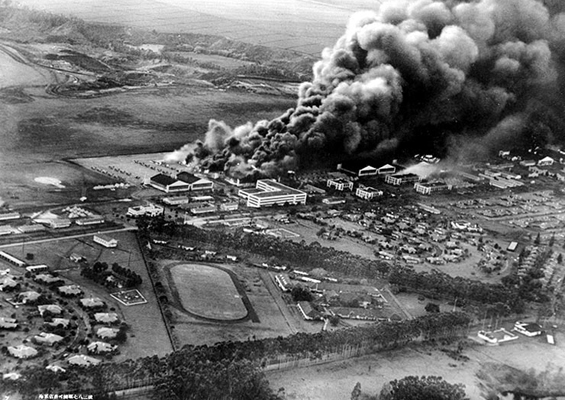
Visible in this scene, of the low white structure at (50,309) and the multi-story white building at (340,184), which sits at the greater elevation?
the low white structure at (50,309)

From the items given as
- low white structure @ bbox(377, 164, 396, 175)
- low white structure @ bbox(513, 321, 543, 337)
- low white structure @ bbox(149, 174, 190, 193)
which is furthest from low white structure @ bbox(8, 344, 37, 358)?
low white structure @ bbox(377, 164, 396, 175)

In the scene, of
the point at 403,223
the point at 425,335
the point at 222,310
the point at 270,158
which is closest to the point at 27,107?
the point at 270,158

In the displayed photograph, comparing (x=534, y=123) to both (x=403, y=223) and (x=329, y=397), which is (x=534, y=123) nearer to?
(x=403, y=223)

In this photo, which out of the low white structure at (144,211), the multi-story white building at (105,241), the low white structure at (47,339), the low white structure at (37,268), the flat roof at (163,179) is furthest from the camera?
the flat roof at (163,179)

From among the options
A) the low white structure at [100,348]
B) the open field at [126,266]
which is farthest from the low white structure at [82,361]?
the open field at [126,266]

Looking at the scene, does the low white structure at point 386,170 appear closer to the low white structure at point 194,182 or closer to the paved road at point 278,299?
the low white structure at point 194,182

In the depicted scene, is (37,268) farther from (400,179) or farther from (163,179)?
(400,179)
